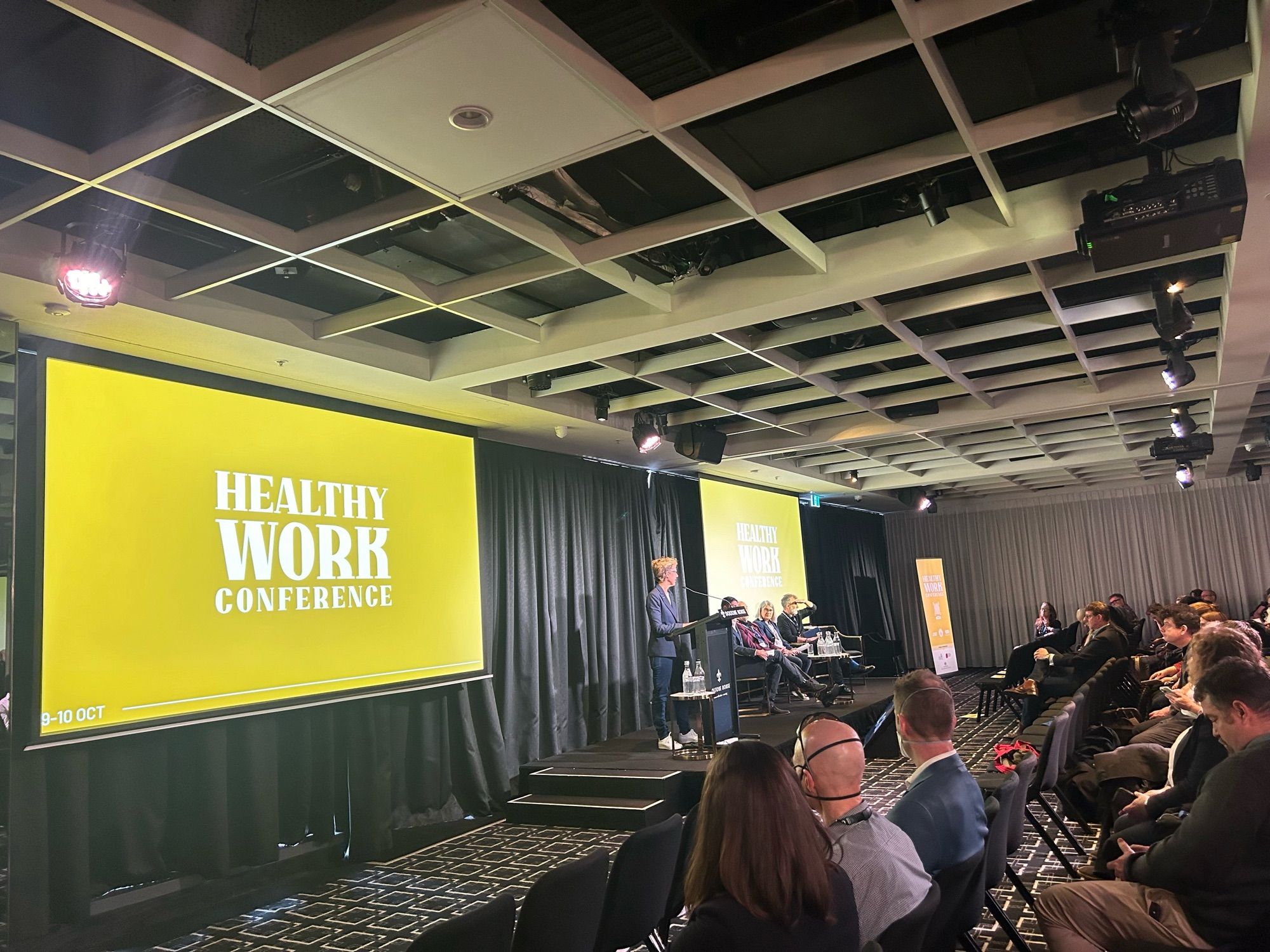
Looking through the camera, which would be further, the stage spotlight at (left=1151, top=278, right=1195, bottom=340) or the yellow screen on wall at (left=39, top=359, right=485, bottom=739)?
the stage spotlight at (left=1151, top=278, right=1195, bottom=340)

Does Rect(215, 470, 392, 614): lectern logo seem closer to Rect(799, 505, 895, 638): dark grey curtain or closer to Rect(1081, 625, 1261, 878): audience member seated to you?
Rect(1081, 625, 1261, 878): audience member seated

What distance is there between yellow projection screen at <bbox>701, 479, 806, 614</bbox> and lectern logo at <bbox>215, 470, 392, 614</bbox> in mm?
4766

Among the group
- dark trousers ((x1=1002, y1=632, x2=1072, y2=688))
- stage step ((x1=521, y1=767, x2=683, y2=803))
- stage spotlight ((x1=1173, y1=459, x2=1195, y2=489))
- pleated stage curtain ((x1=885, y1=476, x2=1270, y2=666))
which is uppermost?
stage spotlight ((x1=1173, y1=459, x2=1195, y2=489))

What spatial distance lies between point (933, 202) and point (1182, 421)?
571cm

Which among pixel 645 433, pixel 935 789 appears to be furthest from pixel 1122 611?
pixel 935 789

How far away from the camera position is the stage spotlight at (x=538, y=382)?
643 cm

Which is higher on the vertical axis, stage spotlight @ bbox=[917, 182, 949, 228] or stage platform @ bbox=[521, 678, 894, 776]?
stage spotlight @ bbox=[917, 182, 949, 228]

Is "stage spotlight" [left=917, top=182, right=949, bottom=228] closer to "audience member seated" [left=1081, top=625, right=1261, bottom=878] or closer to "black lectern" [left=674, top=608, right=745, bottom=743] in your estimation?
"audience member seated" [left=1081, top=625, right=1261, bottom=878]

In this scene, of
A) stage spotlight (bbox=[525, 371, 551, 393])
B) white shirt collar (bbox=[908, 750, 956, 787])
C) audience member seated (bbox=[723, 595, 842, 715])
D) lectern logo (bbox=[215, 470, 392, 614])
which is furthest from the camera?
audience member seated (bbox=[723, 595, 842, 715])

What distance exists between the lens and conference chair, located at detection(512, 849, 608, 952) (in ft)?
7.50

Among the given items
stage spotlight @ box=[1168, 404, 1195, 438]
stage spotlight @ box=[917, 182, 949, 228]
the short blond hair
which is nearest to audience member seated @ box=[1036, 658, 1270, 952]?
stage spotlight @ box=[917, 182, 949, 228]

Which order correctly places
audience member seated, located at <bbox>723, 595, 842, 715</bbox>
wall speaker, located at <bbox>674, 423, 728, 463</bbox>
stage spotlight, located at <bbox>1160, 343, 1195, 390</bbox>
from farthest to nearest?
audience member seated, located at <bbox>723, 595, 842, 715</bbox> → wall speaker, located at <bbox>674, 423, 728, 463</bbox> → stage spotlight, located at <bbox>1160, 343, 1195, 390</bbox>

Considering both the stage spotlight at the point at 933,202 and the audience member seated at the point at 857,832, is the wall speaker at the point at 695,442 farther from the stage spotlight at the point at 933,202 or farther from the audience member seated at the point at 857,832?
the audience member seated at the point at 857,832

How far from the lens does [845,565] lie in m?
14.8
